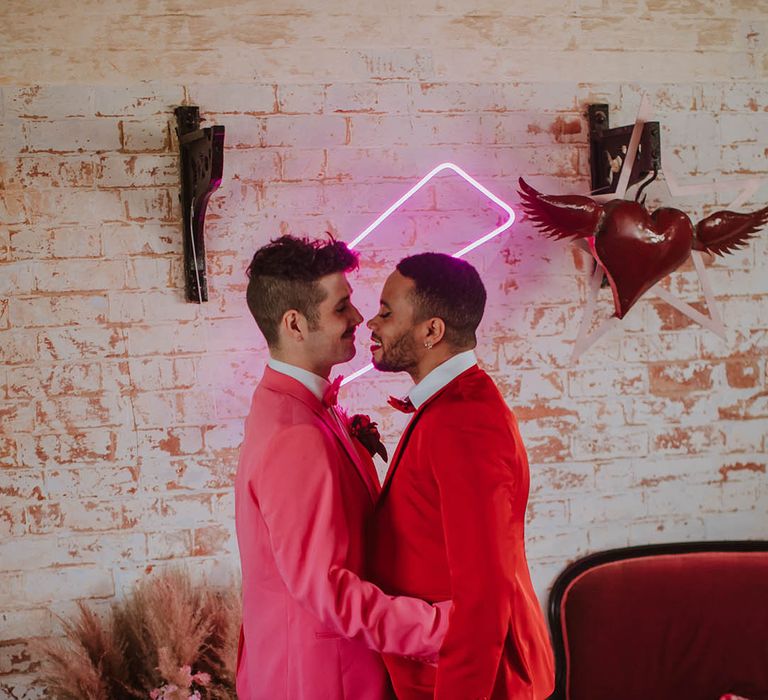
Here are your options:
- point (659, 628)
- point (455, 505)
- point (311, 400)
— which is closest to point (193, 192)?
point (311, 400)

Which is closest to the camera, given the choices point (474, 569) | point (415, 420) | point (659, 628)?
point (474, 569)

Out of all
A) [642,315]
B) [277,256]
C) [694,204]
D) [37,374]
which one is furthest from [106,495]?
[694,204]

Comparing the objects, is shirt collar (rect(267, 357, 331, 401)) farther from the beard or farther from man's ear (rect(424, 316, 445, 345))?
man's ear (rect(424, 316, 445, 345))

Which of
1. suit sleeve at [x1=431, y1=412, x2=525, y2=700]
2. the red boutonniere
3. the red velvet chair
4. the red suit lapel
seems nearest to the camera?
suit sleeve at [x1=431, y1=412, x2=525, y2=700]

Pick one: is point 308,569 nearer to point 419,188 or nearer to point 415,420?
point 415,420

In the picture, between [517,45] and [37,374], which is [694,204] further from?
[37,374]

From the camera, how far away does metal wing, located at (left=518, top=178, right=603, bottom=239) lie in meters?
2.12

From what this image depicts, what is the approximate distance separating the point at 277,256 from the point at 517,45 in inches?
43.2

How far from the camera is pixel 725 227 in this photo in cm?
225

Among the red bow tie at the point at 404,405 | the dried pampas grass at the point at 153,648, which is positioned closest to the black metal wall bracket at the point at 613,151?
the red bow tie at the point at 404,405

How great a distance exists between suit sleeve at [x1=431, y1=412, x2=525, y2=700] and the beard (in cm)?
27

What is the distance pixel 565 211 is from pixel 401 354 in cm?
67

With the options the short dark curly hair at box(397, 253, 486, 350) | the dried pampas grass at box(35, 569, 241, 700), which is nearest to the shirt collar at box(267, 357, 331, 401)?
the short dark curly hair at box(397, 253, 486, 350)

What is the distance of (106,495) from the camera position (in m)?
2.24
